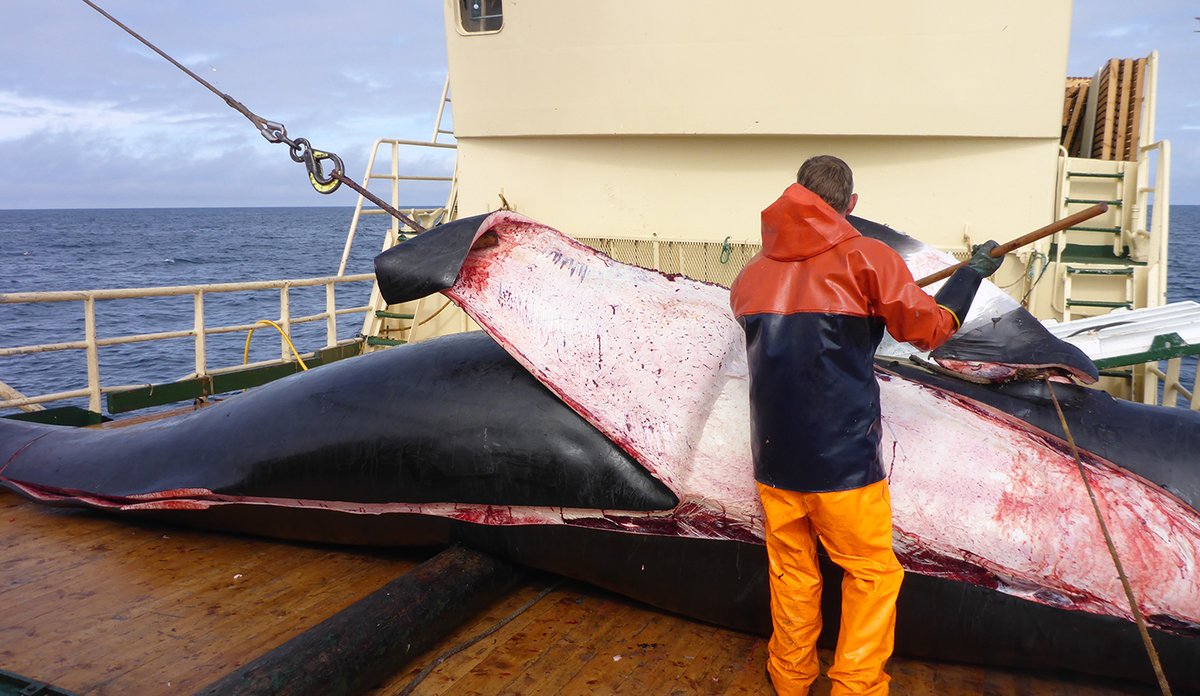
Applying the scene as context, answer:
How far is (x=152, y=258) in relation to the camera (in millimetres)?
56719

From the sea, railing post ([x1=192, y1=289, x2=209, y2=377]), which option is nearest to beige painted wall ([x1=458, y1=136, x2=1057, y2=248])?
railing post ([x1=192, y1=289, x2=209, y2=377])

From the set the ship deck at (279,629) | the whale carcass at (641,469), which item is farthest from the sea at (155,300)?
the whale carcass at (641,469)

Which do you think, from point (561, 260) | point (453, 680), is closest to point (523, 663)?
point (453, 680)

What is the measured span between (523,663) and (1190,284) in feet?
132

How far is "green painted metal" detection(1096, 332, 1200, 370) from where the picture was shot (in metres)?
4.21

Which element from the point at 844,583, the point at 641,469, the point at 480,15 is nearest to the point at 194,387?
the point at 480,15

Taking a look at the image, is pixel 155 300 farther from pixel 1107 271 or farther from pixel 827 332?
pixel 827 332

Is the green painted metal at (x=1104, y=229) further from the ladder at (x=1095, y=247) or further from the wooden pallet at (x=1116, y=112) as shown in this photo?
the wooden pallet at (x=1116, y=112)

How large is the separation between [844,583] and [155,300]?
38.9 meters

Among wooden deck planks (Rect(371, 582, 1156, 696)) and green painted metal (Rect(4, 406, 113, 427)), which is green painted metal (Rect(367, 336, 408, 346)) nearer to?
green painted metal (Rect(4, 406, 113, 427))

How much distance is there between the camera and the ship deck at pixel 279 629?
2.96 m

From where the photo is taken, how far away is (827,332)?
8.39ft

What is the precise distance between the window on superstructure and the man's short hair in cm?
619

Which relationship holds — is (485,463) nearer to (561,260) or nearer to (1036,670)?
(561,260)
